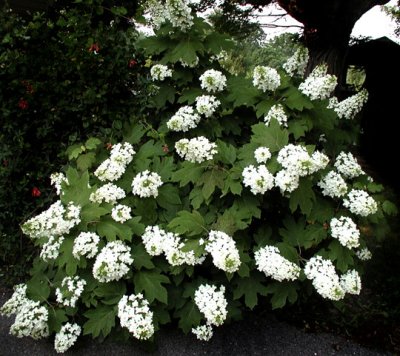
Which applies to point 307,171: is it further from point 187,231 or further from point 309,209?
point 187,231

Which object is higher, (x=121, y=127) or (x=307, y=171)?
(x=307, y=171)

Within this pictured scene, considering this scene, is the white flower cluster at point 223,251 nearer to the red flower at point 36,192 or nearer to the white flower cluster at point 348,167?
the white flower cluster at point 348,167

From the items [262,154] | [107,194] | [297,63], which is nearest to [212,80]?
[262,154]

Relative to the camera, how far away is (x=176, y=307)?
2863 millimetres

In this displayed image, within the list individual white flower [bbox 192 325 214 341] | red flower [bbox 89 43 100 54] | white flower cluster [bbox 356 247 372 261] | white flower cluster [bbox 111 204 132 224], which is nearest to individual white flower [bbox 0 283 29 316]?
white flower cluster [bbox 111 204 132 224]

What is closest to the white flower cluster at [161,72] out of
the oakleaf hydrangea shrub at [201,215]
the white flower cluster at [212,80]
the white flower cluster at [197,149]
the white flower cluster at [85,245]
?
the oakleaf hydrangea shrub at [201,215]

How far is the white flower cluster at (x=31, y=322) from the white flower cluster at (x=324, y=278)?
5.98 ft

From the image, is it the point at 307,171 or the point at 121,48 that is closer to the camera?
the point at 307,171

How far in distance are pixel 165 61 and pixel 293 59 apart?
1.14m

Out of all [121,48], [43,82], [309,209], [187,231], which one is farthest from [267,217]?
[43,82]

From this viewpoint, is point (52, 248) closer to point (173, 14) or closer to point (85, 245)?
point (85, 245)

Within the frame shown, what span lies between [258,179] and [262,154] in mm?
218

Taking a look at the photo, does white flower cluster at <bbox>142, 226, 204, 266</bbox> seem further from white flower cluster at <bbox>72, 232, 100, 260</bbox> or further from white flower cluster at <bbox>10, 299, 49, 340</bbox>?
white flower cluster at <bbox>10, 299, 49, 340</bbox>

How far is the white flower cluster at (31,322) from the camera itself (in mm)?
2805
